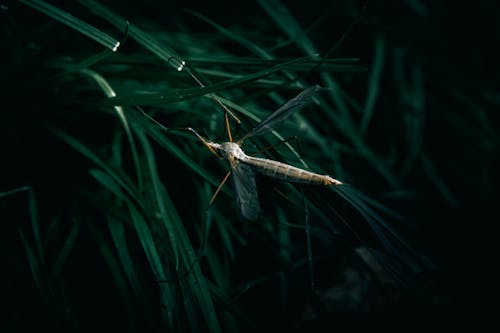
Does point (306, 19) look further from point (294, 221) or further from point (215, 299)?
point (215, 299)

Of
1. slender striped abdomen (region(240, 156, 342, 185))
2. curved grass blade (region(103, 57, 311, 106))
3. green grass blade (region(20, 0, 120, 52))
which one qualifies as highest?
green grass blade (region(20, 0, 120, 52))

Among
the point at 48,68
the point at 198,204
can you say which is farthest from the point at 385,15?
the point at 48,68

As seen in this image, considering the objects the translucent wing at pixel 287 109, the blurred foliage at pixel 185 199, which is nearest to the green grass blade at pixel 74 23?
the blurred foliage at pixel 185 199

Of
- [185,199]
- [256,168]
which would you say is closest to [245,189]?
[256,168]

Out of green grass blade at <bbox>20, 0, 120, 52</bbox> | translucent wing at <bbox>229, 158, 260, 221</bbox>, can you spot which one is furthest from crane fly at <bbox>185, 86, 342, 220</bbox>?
green grass blade at <bbox>20, 0, 120, 52</bbox>

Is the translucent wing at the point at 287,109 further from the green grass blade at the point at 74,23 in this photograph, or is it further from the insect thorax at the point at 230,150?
the green grass blade at the point at 74,23

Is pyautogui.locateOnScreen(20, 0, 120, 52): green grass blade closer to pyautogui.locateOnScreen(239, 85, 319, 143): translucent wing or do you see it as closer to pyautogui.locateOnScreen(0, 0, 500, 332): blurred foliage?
pyautogui.locateOnScreen(0, 0, 500, 332): blurred foliage

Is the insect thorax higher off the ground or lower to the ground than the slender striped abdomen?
higher
